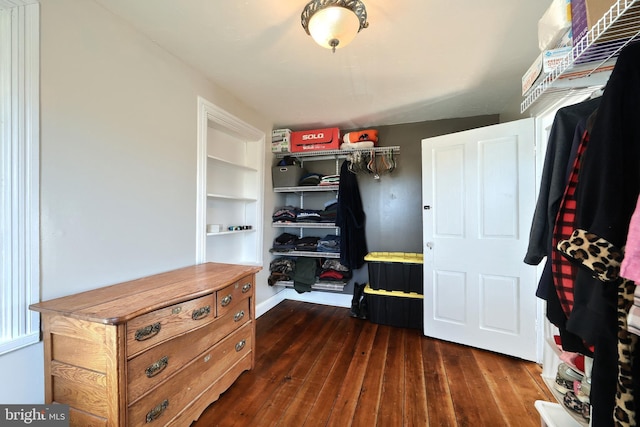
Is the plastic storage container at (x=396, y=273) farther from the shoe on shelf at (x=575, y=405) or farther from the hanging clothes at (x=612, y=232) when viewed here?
the hanging clothes at (x=612, y=232)

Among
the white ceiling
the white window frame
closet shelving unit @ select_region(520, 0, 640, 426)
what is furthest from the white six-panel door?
the white window frame

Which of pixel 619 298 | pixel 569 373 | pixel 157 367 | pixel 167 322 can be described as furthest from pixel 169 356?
pixel 569 373

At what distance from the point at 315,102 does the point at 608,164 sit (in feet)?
7.16

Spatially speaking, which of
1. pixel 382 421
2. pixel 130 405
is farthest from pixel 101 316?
pixel 382 421

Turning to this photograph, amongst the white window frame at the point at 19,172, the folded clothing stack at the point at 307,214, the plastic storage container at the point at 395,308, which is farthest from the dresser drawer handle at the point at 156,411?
the folded clothing stack at the point at 307,214

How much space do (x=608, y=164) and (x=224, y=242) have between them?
105 inches

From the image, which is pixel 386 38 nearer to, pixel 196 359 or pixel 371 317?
pixel 196 359

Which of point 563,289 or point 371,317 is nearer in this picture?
point 563,289

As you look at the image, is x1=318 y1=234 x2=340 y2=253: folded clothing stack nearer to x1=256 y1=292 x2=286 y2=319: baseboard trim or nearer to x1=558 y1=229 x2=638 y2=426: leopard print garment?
x1=256 y1=292 x2=286 y2=319: baseboard trim

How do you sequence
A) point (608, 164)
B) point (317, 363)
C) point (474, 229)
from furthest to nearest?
point (474, 229) → point (317, 363) → point (608, 164)

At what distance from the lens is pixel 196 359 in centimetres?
133

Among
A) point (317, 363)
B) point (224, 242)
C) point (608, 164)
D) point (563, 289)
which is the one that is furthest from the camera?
point (224, 242)

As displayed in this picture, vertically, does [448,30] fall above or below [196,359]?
above

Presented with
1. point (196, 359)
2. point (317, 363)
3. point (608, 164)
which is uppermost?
point (608, 164)
